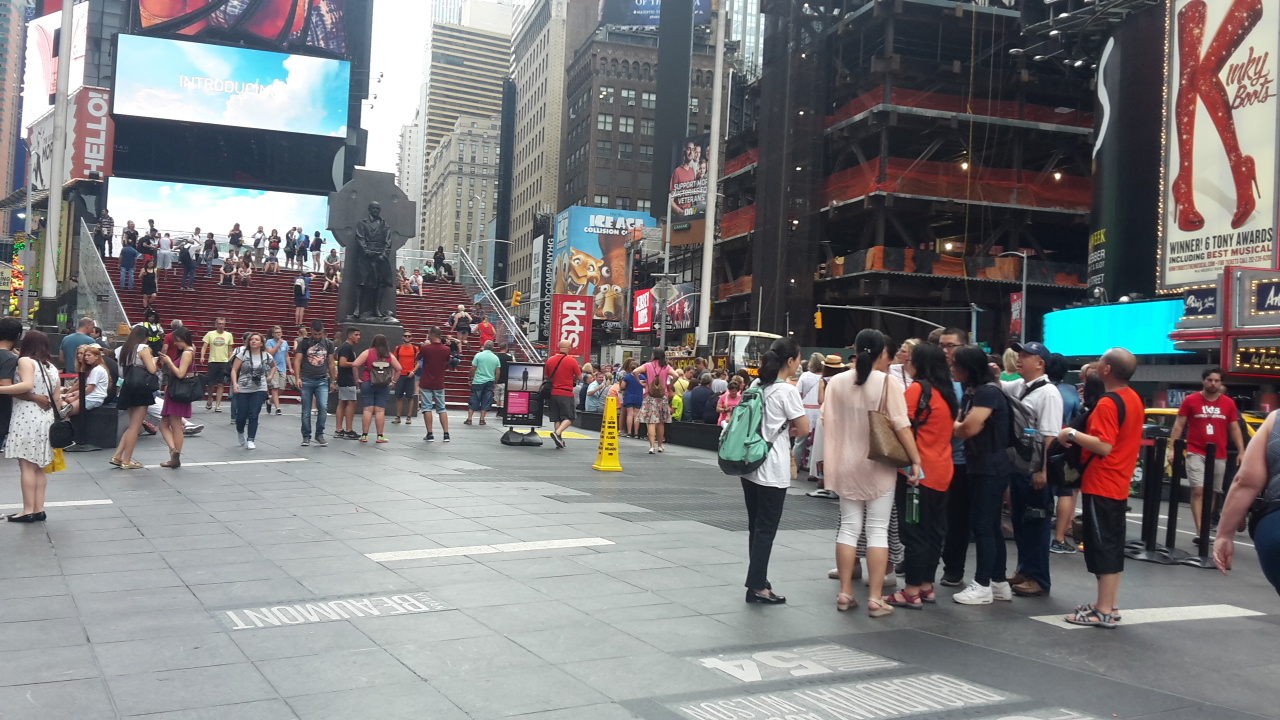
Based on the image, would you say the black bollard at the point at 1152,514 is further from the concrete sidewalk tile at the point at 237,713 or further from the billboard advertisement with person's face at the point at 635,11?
the billboard advertisement with person's face at the point at 635,11

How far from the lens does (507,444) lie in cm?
1689

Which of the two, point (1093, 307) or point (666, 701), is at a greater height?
point (1093, 307)

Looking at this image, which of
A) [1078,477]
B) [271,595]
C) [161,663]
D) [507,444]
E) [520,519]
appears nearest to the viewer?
[161,663]

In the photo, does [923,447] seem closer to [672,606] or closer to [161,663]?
[672,606]

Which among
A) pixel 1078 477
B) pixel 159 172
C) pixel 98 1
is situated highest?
pixel 98 1

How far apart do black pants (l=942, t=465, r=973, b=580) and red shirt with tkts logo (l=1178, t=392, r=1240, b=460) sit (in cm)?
482

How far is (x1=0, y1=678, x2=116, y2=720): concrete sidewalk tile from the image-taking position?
13.4 feet

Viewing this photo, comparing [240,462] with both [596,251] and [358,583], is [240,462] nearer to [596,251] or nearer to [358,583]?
[358,583]

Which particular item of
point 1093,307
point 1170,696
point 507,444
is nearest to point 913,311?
point 1093,307

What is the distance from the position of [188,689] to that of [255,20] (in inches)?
2052

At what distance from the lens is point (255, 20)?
164 ft

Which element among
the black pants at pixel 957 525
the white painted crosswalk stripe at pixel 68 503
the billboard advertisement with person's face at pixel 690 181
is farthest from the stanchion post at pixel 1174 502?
the billboard advertisement with person's face at pixel 690 181

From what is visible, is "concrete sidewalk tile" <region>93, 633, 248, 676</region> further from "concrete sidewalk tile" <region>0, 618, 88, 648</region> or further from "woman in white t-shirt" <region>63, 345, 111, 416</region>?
"woman in white t-shirt" <region>63, 345, 111, 416</region>

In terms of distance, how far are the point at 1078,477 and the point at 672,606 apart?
2.80 meters
